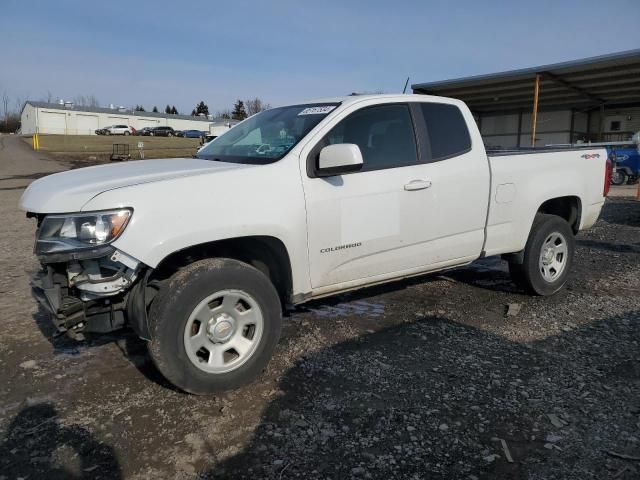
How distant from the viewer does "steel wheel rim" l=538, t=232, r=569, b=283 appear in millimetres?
5191

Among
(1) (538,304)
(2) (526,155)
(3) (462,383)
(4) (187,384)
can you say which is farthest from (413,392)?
(2) (526,155)

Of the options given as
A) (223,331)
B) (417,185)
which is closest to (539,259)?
(417,185)

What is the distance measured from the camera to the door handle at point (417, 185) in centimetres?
396

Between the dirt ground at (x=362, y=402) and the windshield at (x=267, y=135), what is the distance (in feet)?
5.04

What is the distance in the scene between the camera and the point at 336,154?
3.40m

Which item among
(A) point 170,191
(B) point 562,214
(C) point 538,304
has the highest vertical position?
(A) point 170,191

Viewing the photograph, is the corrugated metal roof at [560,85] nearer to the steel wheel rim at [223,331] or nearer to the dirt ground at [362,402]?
the dirt ground at [362,402]

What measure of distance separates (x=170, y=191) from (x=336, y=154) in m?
1.12

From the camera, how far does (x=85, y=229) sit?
2850 millimetres

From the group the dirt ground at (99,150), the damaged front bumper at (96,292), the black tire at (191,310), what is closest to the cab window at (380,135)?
the black tire at (191,310)

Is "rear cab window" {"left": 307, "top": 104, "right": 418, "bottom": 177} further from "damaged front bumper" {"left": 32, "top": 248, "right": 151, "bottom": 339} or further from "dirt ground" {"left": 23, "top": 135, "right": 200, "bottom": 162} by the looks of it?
"dirt ground" {"left": 23, "top": 135, "right": 200, "bottom": 162}

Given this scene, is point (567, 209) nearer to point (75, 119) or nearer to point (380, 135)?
point (380, 135)

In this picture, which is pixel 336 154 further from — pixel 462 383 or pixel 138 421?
pixel 138 421

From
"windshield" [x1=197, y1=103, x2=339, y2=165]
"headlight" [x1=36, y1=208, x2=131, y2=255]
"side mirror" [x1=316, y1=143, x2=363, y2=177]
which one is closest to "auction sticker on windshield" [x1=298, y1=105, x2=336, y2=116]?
"windshield" [x1=197, y1=103, x2=339, y2=165]
